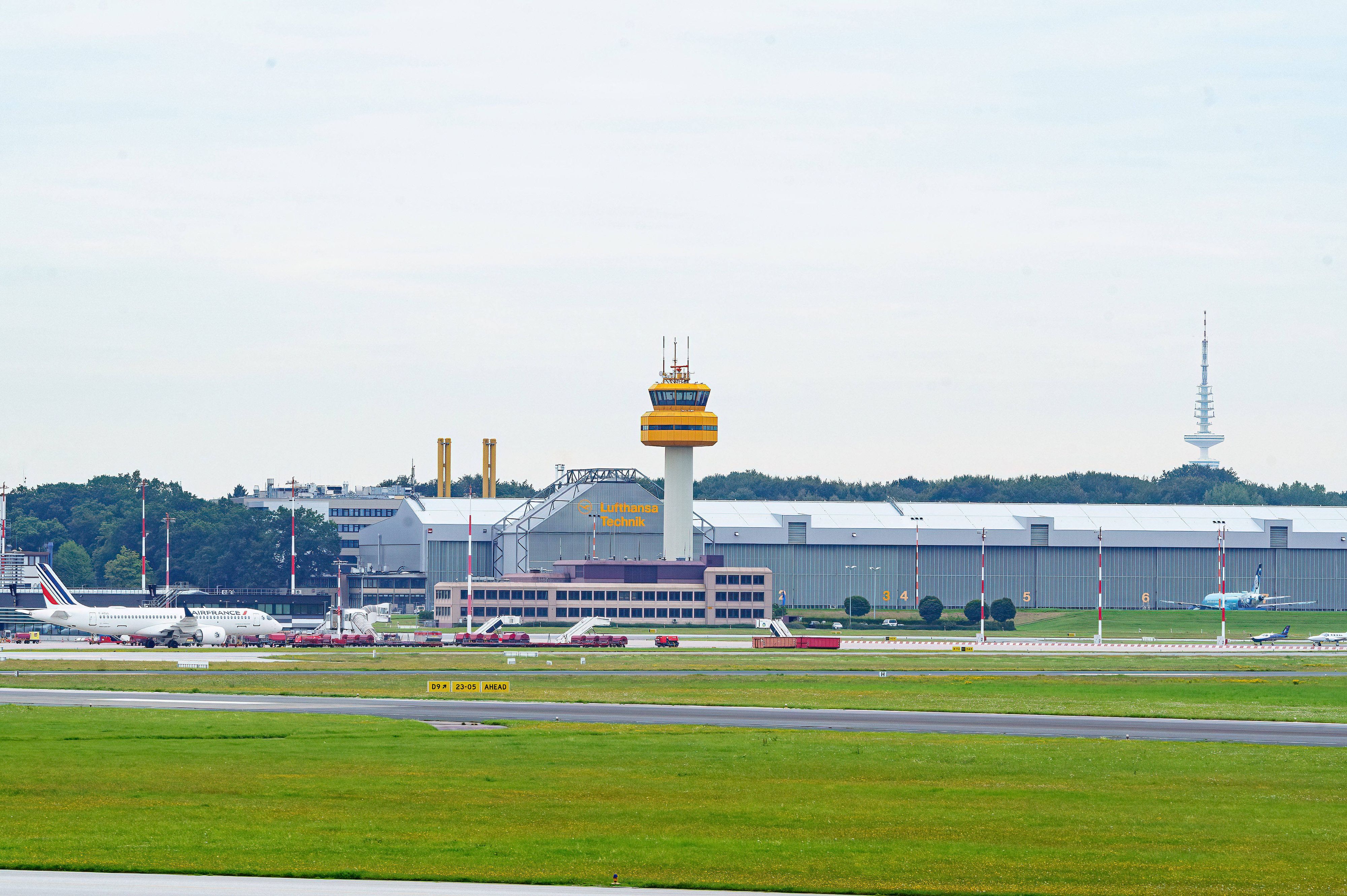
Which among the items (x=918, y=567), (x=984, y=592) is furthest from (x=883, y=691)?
(x=918, y=567)

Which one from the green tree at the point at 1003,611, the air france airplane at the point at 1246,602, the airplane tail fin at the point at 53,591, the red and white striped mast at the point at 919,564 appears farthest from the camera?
the red and white striped mast at the point at 919,564

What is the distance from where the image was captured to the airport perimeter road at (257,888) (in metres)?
23.0

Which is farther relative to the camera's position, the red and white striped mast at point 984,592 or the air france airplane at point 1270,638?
the red and white striped mast at point 984,592

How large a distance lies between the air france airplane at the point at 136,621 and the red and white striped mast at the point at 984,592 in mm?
64005

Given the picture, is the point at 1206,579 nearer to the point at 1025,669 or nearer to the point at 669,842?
the point at 1025,669

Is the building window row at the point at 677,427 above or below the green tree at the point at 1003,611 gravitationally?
above

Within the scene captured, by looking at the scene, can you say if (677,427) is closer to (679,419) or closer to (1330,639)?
(679,419)

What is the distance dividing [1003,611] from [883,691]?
9053 cm

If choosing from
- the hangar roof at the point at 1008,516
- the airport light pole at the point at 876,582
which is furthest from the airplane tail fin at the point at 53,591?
the airport light pole at the point at 876,582

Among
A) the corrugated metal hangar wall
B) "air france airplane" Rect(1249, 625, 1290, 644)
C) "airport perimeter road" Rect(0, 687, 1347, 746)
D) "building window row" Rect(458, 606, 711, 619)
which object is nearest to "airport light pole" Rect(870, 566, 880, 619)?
the corrugated metal hangar wall

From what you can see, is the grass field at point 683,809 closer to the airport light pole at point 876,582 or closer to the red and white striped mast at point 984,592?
the red and white striped mast at point 984,592

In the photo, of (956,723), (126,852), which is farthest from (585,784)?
A: (956,723)

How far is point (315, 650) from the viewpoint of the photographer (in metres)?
114

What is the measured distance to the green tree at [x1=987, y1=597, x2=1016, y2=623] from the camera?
157 metres
